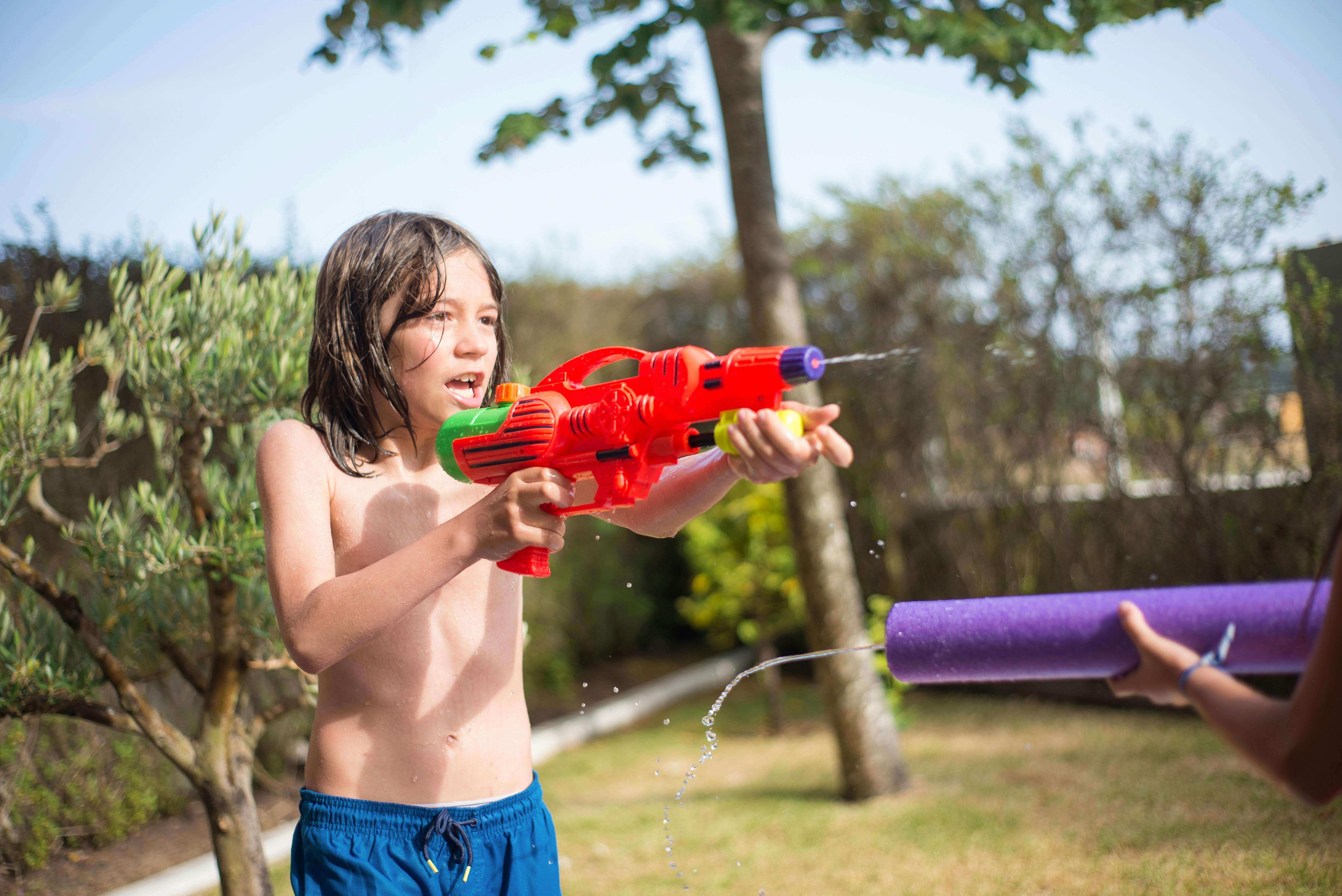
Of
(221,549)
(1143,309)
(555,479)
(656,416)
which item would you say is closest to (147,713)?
(221,549)

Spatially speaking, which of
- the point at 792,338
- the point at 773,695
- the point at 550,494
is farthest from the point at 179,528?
the point at 773,695

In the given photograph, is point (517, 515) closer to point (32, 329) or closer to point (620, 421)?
point (620, 421)

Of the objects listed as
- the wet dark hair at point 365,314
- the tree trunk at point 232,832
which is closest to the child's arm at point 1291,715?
the wet dark hair at point 365,314

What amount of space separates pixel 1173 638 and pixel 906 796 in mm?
3697

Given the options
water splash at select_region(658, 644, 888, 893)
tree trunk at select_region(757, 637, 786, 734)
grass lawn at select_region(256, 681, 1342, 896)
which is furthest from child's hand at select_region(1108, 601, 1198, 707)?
tree trunk at select_region(757, 637, 786, 734)

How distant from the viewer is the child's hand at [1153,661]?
1228 millimetres

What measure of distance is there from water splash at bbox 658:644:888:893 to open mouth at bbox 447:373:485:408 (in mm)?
768

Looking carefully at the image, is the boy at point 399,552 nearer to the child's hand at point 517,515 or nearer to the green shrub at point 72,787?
the child's hand at point 517,515

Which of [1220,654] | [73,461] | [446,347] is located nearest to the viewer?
[1220,654]

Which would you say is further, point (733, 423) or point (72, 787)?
point (72, 787)

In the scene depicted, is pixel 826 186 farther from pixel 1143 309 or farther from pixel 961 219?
pixel 1143 309

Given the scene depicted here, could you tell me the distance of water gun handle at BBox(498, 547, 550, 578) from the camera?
153cm

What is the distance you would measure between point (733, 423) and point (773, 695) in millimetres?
5464

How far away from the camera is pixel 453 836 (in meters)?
1.68
